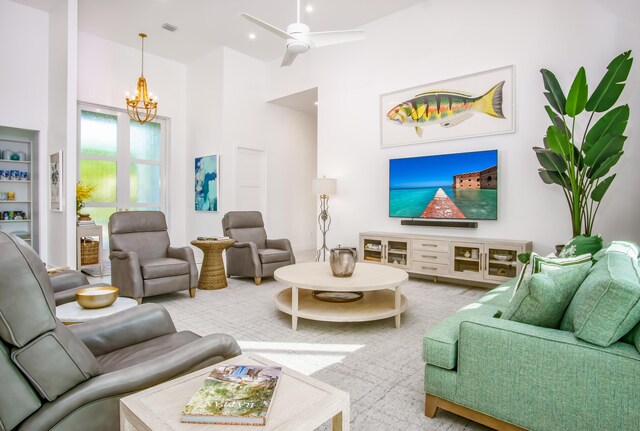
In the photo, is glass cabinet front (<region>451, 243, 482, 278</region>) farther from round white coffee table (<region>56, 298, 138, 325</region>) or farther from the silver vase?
round white coffee table (<region>56, 298, 138, 325</region>)

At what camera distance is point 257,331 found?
124 inches

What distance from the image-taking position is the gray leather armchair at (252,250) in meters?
4.92

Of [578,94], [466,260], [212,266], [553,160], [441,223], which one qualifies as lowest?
[212,266]

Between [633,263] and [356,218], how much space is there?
14.7 feet

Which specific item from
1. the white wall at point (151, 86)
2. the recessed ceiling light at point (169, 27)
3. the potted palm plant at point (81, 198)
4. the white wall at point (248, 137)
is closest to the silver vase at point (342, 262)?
the white wall at point (248, 137)

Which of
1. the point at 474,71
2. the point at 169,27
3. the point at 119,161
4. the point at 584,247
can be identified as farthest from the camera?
the point at 119,161

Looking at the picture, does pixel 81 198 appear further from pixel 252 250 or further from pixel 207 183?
pixel 252 250

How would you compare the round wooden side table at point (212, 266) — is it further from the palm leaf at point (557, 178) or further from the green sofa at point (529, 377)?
the palm leaf at point (557, 178)

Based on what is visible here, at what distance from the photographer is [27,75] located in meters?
5.47

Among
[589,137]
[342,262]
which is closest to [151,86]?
[342,262]

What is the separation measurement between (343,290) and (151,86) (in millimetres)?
6047

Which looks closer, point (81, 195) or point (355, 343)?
point (355, 343)

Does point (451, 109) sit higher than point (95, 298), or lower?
higher

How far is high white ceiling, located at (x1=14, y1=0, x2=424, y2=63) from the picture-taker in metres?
5.28
